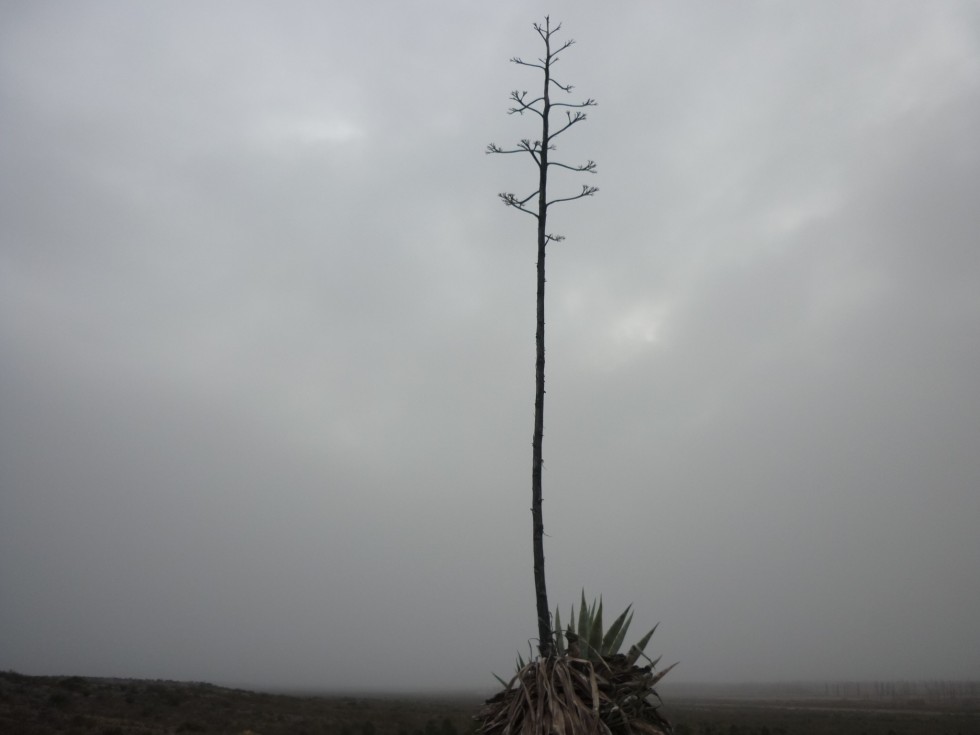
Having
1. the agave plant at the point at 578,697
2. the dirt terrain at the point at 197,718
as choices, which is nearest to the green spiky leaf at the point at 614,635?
the agave plant at the point at 578,697

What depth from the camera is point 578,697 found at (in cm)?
514

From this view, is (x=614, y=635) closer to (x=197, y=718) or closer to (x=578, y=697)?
(x=578, y=697)

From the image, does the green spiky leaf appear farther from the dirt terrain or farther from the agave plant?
the dirt terrain

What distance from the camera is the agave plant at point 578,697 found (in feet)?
16.3

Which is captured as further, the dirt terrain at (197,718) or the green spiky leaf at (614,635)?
the dirt terrain at (197,718)

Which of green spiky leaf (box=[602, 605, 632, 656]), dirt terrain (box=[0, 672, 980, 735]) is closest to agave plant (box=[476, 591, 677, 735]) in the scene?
green spiky leaf (box=[602, 605, 632, 656])

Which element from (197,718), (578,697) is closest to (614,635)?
(578,697)

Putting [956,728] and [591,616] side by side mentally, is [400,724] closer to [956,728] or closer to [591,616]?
[956,728]

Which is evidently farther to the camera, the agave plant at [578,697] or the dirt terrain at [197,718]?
the dirt terrain at [197,718]

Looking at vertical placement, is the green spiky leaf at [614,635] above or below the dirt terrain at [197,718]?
above

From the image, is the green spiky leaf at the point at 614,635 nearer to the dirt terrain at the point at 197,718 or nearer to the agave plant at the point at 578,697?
the agave plant at the point at 578,697

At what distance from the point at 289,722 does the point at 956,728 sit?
123 feet

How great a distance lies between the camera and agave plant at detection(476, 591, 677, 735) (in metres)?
4.97

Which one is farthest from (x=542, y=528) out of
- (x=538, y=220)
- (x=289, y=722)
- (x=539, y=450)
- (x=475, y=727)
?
(x=289, y=722)
